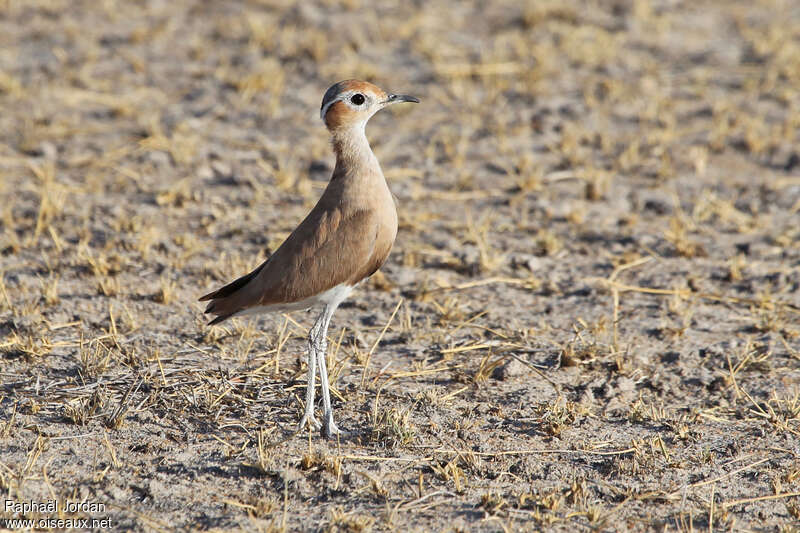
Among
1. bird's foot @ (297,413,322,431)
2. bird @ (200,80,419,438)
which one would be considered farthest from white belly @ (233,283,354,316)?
bird's foot @ (297,413,322,431)

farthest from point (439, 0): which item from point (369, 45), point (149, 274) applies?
point (149, 274)

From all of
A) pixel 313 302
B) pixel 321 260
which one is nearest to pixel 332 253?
pixel 321 260

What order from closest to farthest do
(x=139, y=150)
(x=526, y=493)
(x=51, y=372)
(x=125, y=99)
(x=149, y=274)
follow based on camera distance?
(x=526, y=493) < (x=51, y=372) < (x=149, y=274) < (x=139, y=150) < (x=125, y=99)

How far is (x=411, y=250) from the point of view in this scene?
633 centimetres

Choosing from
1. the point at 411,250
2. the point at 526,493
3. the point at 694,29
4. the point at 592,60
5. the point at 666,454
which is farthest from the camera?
the point at 694,29

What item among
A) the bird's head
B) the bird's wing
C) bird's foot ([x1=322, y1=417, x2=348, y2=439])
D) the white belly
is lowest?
bird's foot ([x1=322, y1=417, x2=348, y2=439])

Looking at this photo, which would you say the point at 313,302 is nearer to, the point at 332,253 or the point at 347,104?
the point at 332,253

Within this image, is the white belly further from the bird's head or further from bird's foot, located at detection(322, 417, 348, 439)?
the bird's head

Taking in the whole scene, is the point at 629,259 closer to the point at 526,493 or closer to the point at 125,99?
the point at 526,493

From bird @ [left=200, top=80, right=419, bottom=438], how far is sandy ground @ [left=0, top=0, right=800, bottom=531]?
0.43 meters

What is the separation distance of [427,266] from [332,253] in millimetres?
2013

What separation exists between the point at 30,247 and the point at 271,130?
242 centimetres

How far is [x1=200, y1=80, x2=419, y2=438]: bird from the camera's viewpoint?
4262mm

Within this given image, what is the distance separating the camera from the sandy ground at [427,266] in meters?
4.08
